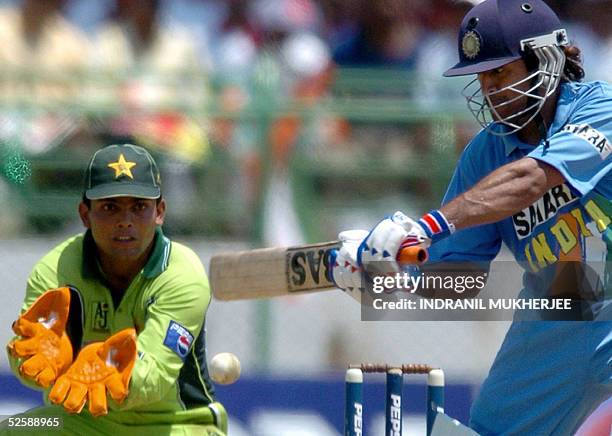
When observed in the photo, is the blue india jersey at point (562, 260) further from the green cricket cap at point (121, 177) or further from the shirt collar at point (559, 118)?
the green cricket cap at point (121, 177)

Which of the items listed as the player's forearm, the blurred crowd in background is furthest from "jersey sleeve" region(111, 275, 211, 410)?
the blurred crowd in background

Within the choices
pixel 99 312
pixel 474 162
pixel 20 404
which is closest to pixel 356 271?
pixel 474 162

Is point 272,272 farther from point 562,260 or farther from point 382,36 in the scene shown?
point 382,36

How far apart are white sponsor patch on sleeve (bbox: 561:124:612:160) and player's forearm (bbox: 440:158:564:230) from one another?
0.14 metres

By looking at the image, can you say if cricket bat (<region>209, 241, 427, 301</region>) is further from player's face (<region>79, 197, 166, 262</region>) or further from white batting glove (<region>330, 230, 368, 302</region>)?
player's face (<region>79, 197, 166, 262</region>)

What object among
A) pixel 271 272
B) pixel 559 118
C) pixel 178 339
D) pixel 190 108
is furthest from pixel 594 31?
pixel 178 339

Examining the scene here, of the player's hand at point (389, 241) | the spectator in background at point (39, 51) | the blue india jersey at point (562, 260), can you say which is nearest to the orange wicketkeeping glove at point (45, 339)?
the player's hand at point (389, 241)

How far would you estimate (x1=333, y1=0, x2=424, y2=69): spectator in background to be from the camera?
7.05 m

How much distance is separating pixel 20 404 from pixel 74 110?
1482 millimetres

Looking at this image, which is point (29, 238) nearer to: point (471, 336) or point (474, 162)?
point (471, 336)

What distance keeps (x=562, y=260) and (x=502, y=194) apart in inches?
16.2

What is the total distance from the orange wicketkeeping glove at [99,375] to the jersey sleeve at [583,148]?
1251 millimetres

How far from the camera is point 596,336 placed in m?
3.29

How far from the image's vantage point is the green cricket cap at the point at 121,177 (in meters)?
3.78
